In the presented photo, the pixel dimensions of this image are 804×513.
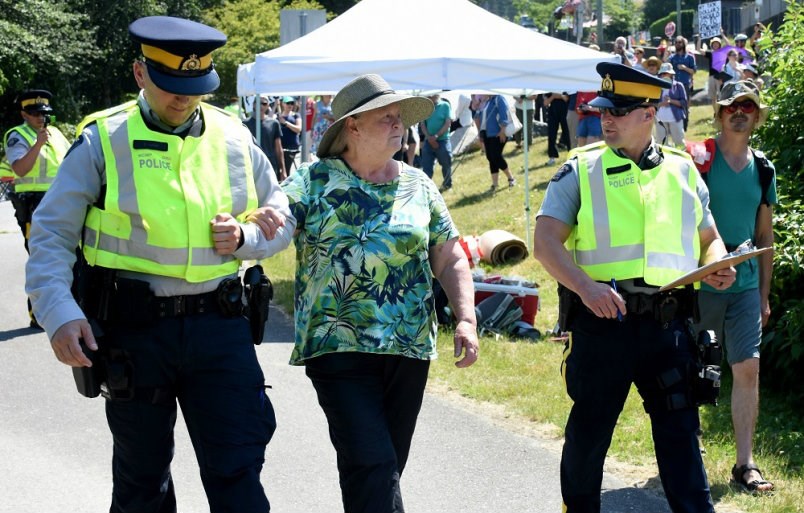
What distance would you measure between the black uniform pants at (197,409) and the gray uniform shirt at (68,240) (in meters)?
0.18

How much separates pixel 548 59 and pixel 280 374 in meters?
5.14

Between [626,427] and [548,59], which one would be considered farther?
[548,59]

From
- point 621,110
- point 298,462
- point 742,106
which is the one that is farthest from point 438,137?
point 621,110

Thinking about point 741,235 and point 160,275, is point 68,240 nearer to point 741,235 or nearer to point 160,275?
point 160,275

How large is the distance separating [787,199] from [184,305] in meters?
4.86

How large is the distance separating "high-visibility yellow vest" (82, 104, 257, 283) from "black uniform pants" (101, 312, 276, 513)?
222 millimetres

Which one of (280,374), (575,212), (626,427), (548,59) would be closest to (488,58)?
(548,59)

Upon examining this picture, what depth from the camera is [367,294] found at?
14.1 feet

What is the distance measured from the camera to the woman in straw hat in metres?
4.22

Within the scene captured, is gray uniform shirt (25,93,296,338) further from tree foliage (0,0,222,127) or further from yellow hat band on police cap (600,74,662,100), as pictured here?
tree foliage (0,0,222,127)

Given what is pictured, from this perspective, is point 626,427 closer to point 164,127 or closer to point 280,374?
point 280,374

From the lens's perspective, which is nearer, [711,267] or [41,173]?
[711,267]

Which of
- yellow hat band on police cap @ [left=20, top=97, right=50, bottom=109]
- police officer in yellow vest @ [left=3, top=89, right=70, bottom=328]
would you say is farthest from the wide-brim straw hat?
yellow hat band on police cap @ [left=20, top=97, right=50, bottom=109]

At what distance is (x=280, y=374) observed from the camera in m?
8.52
